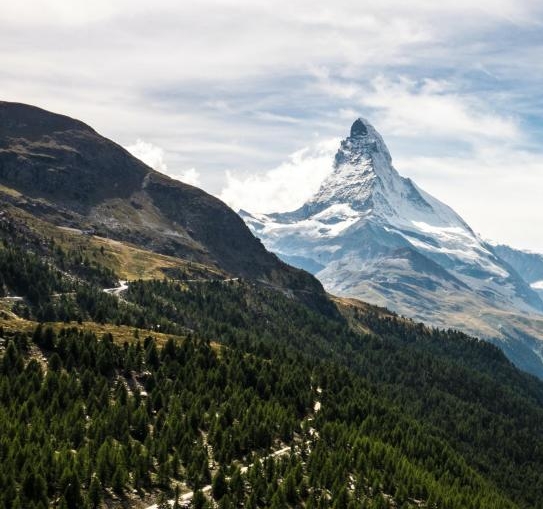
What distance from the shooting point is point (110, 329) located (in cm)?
18950

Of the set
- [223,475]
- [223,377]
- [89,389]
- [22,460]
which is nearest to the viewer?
[22,460]

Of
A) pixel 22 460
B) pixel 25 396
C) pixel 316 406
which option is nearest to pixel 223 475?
pixel 22 460

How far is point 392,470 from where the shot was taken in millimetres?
140625

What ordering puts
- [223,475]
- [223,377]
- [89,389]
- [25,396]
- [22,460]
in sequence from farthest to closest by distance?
1. [223,377]
2. [89,389]
3. [25,396]
4. [223,475]
5. [22,460]

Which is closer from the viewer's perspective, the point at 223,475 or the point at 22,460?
the point at 22,460

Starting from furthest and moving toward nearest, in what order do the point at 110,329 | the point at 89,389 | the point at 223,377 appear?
1. the point at 110,329
2. the point at 223,377
3. the point at 89,389

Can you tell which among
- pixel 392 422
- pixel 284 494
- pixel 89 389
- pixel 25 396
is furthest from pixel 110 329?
pixel 284 494

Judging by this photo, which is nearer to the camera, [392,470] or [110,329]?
[392,470]

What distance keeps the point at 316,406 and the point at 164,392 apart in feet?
162

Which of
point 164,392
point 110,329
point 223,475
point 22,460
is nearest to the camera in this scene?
point 22,460

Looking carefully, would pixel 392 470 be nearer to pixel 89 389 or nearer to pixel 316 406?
pixel 316 406

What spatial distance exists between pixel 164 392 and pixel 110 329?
174ft

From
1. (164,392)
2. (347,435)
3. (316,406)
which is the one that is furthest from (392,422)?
(164,392)

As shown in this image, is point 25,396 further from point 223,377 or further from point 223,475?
point 223,377
